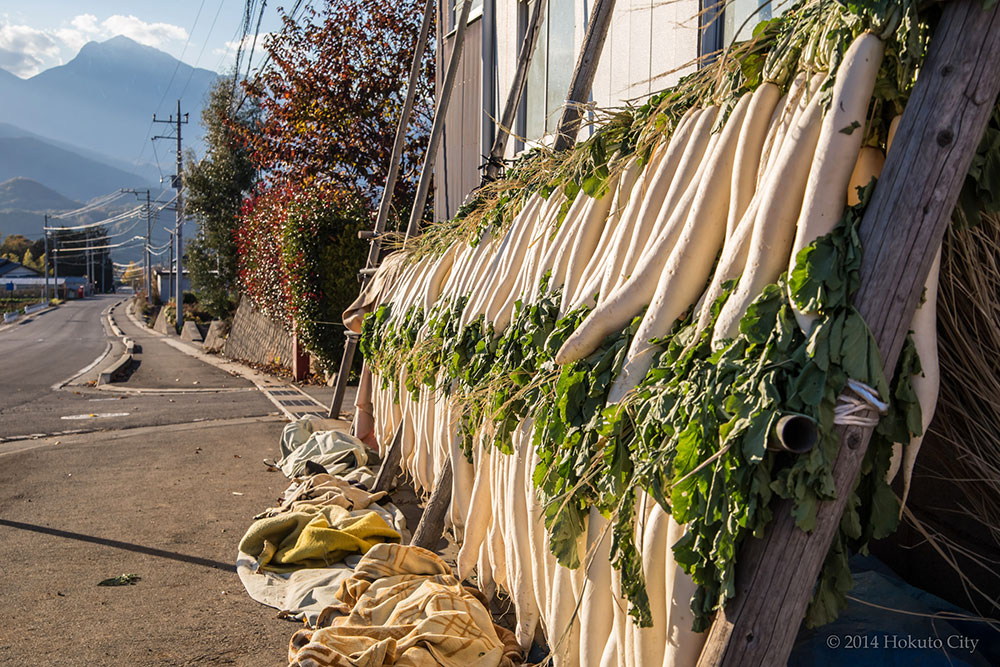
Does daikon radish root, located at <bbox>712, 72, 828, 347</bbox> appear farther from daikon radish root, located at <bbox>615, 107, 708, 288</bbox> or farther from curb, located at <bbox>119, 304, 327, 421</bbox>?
curb, located at <bbox>119, 304, 327, 421</bbox>

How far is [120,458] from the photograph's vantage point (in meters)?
8.29

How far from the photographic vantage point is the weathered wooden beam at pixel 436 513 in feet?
13.1

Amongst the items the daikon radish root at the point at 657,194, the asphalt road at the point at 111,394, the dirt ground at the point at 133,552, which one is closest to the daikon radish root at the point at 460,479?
the dirt ground at the point at 133,552

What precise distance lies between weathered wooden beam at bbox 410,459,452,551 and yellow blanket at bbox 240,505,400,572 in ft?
2.23

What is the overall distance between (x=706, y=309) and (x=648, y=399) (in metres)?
0.28

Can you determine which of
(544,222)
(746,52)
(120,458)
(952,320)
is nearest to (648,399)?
(952,320)

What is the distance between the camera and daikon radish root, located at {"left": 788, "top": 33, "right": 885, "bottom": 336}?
1813 millimetres

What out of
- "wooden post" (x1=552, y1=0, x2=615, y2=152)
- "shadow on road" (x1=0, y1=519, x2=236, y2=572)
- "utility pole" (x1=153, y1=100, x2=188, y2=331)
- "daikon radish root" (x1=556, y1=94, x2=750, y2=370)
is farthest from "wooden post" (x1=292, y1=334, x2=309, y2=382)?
"utility pole" (x1=153, y1=100, x2=188, y2=331)

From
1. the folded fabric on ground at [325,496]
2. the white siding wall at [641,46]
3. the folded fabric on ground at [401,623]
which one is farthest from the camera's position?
the folded fabric on ground at [325,496]

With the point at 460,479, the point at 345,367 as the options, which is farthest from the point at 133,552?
the point at 345,367

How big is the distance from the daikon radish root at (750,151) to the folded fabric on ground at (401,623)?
6.97ft

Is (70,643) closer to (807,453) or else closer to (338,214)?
(807,453)

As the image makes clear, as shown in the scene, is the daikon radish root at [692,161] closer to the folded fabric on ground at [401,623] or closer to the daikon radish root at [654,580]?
the daikon radish root at [654,580]

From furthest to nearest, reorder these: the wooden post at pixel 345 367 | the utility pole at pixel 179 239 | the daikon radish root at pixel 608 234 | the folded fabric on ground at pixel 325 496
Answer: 1. the utility pole at pixel 179 239
2. the wooden post at pixel 345 367
3. the folded fabric on ground at pixel 325 496
4. the daikon radish root at pixel 608 234
